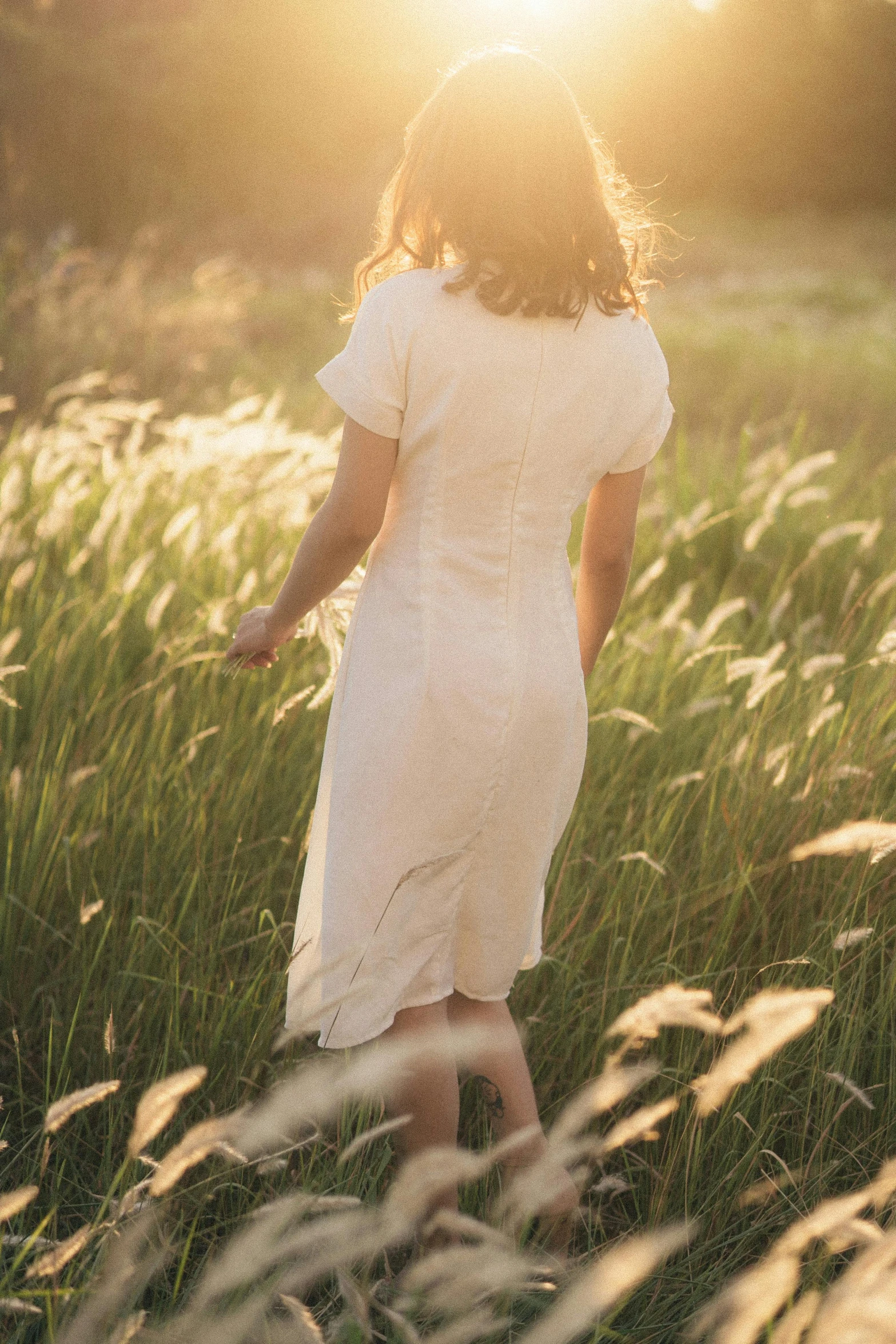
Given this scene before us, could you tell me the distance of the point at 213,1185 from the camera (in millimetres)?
1644

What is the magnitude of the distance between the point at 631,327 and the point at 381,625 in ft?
1.96

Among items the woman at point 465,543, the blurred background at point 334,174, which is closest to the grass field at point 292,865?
the woman at point 465,543

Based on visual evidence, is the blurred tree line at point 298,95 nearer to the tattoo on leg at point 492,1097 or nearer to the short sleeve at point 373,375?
the short sleeve at point 373,375

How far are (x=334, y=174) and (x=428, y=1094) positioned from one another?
2245 cm

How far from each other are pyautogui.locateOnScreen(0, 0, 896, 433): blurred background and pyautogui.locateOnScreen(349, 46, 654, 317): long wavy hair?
4295 mm

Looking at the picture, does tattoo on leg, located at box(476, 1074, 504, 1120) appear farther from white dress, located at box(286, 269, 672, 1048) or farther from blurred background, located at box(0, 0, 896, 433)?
blurred background, located at box(0, 0, 896, 433)

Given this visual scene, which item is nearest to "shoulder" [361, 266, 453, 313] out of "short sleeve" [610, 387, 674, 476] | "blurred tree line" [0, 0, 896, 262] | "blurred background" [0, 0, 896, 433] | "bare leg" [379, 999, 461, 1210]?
"short sleeve" [610, 387, 674, 476]

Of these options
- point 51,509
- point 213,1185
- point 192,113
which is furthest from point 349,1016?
point 192,113

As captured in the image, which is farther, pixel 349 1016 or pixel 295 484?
pixel 295 484

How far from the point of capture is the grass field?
1.67 metres

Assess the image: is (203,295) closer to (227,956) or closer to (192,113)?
(227,956)

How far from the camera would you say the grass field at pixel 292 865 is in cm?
167

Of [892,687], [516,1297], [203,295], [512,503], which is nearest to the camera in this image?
[516,1297]

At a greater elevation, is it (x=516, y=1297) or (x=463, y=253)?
(x=463, y=253)
